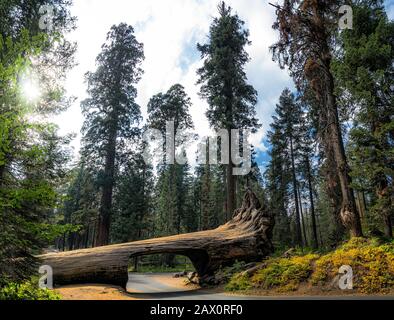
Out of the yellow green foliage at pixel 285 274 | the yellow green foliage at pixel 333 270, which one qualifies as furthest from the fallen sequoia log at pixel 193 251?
the yellow green foliage at pixel 285 274

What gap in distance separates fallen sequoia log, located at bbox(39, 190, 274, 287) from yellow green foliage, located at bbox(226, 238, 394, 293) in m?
1.88

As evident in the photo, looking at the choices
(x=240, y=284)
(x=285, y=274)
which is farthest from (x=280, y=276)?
(x=240, y=284)

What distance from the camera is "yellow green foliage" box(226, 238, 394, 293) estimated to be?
881 cm

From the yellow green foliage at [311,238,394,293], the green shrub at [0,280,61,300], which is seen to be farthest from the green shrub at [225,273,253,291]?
the green shrub at [0,280,61,300]

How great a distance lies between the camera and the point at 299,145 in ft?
107

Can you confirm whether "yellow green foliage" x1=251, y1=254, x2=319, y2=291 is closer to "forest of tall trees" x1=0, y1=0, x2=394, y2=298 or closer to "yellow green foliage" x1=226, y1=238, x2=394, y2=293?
"yellow green foliage" x1=226, y1=238, x2=394, y2=293

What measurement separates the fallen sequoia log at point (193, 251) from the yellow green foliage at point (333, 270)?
1.88 meters

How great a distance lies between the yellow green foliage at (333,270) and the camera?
347 inches

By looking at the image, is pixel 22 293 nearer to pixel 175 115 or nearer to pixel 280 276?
pixel 280 276

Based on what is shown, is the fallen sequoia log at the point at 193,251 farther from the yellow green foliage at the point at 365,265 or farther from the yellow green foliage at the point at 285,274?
the yellow green foliage at the point at 365,265

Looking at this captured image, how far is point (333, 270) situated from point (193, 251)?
6.28m

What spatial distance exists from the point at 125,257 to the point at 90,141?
11.7m
